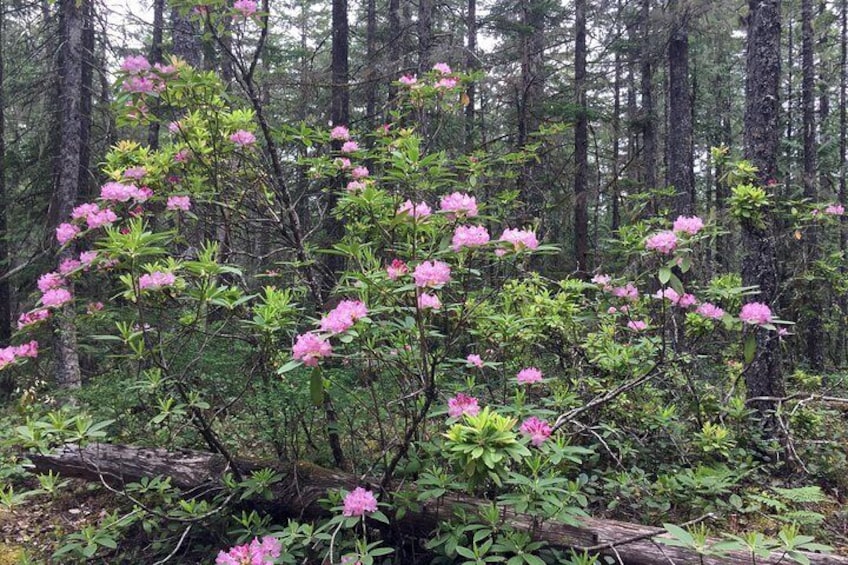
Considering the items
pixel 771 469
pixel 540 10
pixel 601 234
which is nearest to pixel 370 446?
pixel 771 469

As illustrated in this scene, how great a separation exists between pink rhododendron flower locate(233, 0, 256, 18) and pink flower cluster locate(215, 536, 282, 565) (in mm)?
→ 2809

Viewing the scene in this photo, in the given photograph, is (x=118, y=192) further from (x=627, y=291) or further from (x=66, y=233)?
(x=627, y=291)

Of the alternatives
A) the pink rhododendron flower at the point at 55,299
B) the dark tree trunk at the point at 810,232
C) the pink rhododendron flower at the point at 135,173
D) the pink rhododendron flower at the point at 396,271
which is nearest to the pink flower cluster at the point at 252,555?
the pink rhododendron flower at the point at 396,271

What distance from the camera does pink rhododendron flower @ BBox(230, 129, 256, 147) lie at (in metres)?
3.50

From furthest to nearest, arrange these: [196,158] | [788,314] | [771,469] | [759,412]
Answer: [788,314] → [759,412] → [771,469] → [196,158]

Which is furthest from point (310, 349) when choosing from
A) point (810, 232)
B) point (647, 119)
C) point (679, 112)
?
point (647, 119)

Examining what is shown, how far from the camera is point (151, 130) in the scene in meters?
10.2

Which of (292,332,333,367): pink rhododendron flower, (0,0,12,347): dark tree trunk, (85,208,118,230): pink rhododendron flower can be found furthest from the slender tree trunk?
(292,332,333,367): pink rhododendron flower

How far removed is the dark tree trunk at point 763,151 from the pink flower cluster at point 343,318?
358 cm

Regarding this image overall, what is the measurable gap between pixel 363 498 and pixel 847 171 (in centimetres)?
1625

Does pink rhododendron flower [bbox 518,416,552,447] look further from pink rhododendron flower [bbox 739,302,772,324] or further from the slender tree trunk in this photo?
the slender tree trunk

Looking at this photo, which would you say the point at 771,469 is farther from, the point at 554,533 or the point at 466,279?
the point at 466,279

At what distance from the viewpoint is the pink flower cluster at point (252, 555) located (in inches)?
87.0

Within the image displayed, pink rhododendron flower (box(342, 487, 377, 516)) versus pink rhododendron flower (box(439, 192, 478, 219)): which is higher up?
pink rhododendron flower (box(439, 192, 478, 219))
